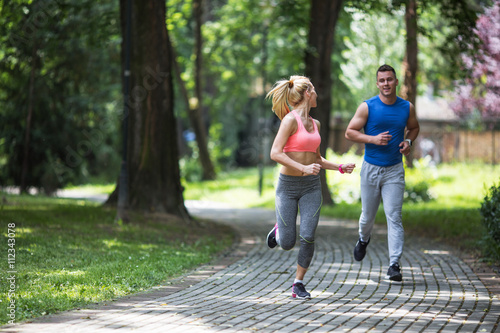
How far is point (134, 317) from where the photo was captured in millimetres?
5547

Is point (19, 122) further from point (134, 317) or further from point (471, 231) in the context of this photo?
point (134, 317)

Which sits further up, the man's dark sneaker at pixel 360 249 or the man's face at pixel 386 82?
the man's face at pixel 386 82

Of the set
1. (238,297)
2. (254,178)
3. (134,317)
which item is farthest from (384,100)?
(254,178)

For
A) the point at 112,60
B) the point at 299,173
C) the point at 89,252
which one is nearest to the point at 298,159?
the point at 299,173

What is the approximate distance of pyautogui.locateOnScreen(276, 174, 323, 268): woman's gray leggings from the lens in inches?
255

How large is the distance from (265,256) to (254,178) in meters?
22.9

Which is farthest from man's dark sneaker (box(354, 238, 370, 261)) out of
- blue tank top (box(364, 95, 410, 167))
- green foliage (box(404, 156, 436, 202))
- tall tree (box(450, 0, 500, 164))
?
green foliage (box(404, 156, 436, 202))

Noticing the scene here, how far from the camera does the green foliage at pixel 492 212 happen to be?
8578 mm

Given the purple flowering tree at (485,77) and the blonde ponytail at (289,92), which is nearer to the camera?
the blonde ponytail at (289,92)

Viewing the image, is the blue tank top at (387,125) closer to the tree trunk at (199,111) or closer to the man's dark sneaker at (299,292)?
the man's dark sneaker at (299,292)

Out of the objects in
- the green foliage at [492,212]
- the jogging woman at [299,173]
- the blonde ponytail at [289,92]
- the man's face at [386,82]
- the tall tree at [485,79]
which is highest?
the tall tree at [485,79]

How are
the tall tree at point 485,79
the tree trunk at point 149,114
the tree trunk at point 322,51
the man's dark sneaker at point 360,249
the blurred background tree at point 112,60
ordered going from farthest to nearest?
the tree trunk at point 322,51 < the blurred background tree at point 112,60 < the tall tree at point 485,79 < the tree trunk at point 149,114 < the man's dark sneaker at point 360,249

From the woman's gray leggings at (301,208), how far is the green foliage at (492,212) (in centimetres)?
314

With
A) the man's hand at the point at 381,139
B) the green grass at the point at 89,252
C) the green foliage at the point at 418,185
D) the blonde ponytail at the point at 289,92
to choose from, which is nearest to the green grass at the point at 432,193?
the green foliage at the point at 418,185
